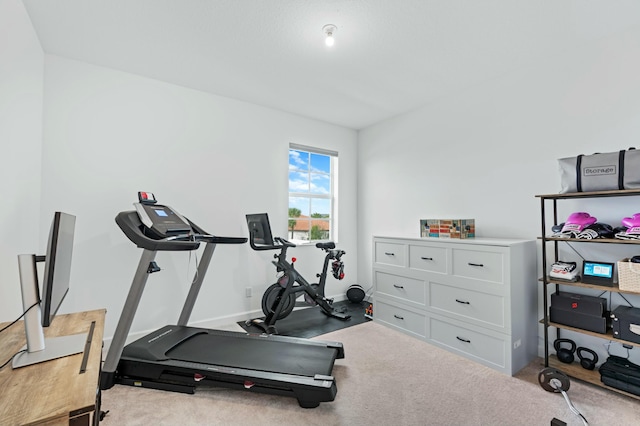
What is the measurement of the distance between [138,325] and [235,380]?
150cm

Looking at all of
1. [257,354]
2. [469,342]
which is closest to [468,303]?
[469,342]

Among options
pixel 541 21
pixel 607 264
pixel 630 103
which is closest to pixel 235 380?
pixel 607 264

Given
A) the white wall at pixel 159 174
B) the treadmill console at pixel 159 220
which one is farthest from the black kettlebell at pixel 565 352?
the treadmill console at pixel 159 220

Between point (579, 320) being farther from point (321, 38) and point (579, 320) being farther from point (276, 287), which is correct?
point (321, 38)

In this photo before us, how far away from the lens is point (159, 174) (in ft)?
9.72

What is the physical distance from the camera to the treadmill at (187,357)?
1.88 meters

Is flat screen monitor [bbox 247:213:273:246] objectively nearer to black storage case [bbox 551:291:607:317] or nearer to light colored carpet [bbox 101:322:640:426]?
light colored carpet [bbox 101:322:640:426]

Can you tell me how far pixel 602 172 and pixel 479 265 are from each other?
3.48ft

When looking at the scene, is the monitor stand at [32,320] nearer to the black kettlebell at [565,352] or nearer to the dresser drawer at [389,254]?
the dresser drawer at [389,254]

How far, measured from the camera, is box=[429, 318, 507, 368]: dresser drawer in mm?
2303

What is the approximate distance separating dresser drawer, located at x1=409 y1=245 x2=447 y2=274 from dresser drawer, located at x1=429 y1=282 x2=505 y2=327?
0.16m

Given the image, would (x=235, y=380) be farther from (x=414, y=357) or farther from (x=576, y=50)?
(x=576, y=50)

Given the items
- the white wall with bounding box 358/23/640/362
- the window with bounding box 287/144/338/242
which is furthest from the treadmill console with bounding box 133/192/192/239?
the white wall with bounding box 358/23/640/362

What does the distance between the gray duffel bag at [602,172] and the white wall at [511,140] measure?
0.42 m
